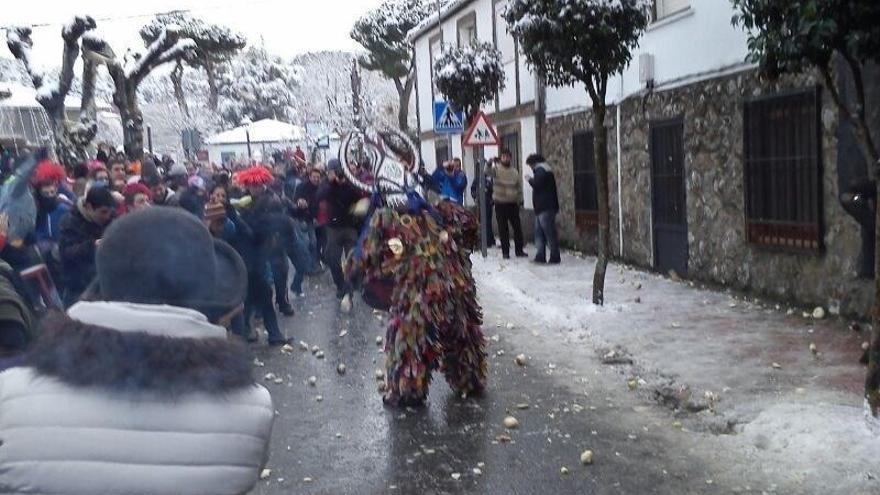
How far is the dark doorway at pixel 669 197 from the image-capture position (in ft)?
41.9

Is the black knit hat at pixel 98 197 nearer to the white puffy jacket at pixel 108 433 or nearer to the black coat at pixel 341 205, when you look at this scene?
the black coat at pixel 341 205

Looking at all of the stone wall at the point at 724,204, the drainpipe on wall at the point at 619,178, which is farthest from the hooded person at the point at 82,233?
the drainpipe on wall at the point at 619,178

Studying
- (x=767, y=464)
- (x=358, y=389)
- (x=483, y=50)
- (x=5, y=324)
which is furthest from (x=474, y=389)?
(x=483, y=50)

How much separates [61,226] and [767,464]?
538cm

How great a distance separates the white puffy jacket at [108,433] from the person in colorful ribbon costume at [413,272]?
474 cm

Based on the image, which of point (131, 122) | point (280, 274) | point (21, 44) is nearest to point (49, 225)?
point (280, 274)

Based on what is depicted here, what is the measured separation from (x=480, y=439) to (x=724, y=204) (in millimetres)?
6232

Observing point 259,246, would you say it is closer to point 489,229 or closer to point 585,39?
point 585,39

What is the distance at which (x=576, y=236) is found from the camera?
56.8 feet

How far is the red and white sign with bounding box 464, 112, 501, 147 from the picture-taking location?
→ 51.5 feet

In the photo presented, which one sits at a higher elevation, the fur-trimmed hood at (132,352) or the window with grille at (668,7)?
the window with grille at (668,7)

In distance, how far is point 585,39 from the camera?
10195mm

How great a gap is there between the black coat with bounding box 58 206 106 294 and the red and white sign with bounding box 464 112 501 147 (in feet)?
28.2

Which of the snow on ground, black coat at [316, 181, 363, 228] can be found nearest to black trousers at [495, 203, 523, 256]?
the snow on ground
